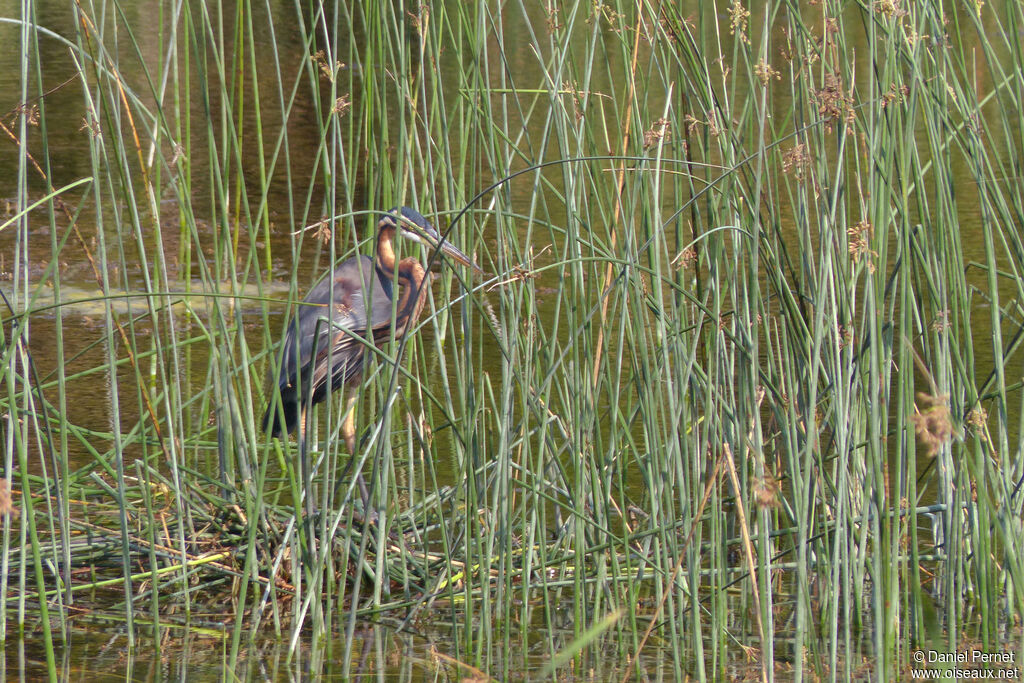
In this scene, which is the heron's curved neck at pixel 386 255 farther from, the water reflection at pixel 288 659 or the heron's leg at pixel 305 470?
the water reflection at pixel 288 659

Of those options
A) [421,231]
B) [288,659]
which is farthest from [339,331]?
[288,659]

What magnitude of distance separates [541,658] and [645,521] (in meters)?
0.33

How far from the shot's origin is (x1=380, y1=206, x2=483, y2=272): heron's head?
2.17 m

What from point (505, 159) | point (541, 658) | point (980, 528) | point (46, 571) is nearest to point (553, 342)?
point (505, 159)

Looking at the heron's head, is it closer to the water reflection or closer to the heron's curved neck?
the heron's curved neck

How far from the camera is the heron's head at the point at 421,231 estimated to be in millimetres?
2166

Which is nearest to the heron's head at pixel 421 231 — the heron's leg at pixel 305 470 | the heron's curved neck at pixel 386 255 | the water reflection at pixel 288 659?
the heron's curved neck at pixel 386 255

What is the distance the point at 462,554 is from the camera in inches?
97.0

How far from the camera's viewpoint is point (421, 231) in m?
2.13

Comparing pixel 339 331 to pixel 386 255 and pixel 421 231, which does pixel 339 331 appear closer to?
pixel 386 255

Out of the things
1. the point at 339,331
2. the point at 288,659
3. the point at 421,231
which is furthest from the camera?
the point at 339,331

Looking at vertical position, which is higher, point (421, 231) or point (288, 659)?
point (421, 231)

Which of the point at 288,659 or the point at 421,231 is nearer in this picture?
→ the point at 288,659

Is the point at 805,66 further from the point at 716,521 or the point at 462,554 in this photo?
the point at 462,554
